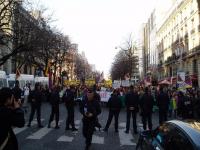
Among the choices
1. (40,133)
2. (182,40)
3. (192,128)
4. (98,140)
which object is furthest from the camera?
(182,40)

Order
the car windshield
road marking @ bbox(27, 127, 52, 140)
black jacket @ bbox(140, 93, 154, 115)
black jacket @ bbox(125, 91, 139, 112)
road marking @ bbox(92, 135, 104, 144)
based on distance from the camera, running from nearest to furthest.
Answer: the car windshield < road marking @ bbox(92, 135, 104, 144) < road marking @ bbox(27, 127, 52, 140) < black jacket @ bbox(140, 93, 154, 115) < black jacket @ bbox(125, 91, 139, 112)

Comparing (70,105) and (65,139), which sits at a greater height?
(70,105)

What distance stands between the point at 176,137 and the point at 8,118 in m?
2.45

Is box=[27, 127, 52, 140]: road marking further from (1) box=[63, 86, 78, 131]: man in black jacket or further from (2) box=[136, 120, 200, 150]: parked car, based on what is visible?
(2) box=[136, 120, 200, 150]: parked car

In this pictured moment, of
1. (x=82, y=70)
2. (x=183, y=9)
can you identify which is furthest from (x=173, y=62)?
(x=82, y=70)

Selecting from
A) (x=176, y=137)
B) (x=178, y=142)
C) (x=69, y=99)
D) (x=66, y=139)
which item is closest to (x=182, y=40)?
(x=69, y=99)

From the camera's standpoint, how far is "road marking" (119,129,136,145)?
15.1 m

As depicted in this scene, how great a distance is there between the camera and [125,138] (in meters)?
16.2

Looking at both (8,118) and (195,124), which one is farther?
(195,124)

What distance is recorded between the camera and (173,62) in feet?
252

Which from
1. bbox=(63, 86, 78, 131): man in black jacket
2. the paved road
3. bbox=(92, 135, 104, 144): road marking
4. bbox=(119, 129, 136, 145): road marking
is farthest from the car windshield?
bbox=(63, 86, 78, 131): man in black jacket

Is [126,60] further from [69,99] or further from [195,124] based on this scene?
[195,124]

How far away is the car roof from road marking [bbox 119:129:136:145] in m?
7.51

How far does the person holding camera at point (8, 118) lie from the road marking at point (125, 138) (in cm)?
875
